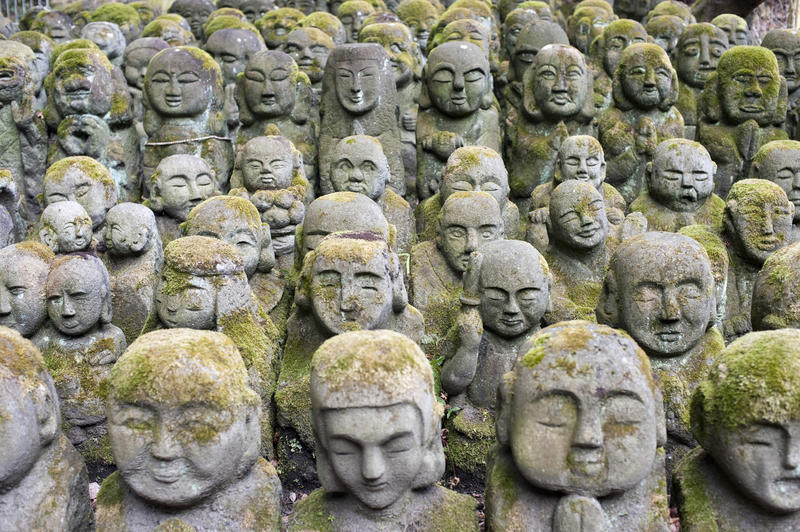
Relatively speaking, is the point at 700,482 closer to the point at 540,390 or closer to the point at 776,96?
the point at 540,390

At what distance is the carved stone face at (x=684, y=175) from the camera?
919cm

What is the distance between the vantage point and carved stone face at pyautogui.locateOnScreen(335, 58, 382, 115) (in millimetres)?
11594

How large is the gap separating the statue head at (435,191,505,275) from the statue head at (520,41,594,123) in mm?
4199

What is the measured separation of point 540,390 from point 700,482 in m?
1.12

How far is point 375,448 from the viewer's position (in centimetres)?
397

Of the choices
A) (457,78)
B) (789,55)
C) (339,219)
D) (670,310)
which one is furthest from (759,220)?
(789,55)

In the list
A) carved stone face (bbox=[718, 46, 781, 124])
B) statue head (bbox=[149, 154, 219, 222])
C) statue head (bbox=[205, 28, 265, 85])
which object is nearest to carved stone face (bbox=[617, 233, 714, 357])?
statue head (bbox=[149, 154, 219, 222])

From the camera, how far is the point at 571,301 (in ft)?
24.4

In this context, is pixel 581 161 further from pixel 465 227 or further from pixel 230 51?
pixel 230 51

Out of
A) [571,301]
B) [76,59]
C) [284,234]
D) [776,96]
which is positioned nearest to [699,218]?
[571,301]

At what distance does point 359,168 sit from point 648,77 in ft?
15.6

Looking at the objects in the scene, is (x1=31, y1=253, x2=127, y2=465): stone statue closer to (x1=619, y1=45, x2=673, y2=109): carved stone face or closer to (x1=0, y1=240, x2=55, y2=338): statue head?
(x1=0, y1=240, x2=55, y2=338): statue head

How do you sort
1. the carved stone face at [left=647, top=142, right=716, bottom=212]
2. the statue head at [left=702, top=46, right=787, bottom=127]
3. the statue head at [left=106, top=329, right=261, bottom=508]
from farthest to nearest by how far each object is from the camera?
the statue head at [left=702, top=46, right=787, bottom=127] < the carved stone face at [left=647, top=142, right=716, bottom=212] < the statue head at [left=106, top=329, right=261, bottom=508]

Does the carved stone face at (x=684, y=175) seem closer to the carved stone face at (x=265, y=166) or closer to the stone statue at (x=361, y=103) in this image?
the stone statue at (x=361, y=103)
